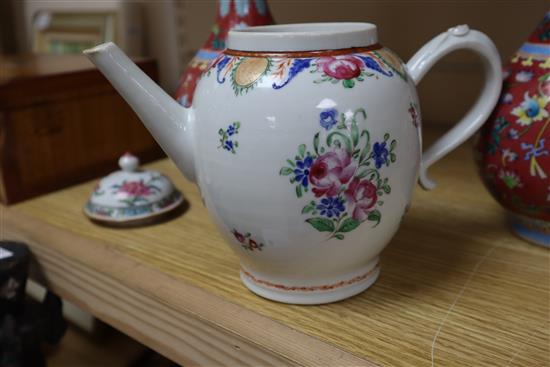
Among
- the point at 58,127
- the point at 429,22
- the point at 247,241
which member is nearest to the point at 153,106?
the point at 247,241

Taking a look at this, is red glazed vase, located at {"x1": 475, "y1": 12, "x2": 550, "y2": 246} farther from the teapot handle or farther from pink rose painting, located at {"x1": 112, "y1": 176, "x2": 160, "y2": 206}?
pink rose painting, located at {"x1": 112, "y1": 176, "x2": 160, "y2": 206}

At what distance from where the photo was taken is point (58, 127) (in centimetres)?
78

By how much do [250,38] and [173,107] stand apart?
0.09 metres

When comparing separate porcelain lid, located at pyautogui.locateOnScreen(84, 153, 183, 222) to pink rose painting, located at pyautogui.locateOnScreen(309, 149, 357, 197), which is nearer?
pink rose painting, located at pyautogui.locateOnScreen(309, 149, 357, 197)

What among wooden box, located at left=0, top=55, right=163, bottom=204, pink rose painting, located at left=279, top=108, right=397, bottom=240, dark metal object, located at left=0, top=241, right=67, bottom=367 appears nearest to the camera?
pink rose painting, located at left=279, top=108, right=397, bottom=240

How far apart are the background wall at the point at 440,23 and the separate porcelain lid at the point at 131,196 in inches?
14.2

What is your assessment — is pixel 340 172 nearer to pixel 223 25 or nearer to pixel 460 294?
pixel 460 294

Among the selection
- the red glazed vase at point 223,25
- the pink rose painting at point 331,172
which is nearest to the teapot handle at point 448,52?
the pink rose painting at point 331,172

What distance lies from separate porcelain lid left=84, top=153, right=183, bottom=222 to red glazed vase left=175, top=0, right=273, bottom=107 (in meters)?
0.10

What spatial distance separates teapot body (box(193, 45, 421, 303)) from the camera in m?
0.38

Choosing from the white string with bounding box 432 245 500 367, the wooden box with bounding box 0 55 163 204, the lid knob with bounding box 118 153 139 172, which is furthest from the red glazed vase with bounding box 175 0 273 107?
the white string with bounding box 432 245 500 367

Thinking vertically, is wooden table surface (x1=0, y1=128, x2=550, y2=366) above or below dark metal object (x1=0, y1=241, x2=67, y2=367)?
above

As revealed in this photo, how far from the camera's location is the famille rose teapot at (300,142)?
1.25 ft

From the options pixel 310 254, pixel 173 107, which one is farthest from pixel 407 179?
pixel 173 107
